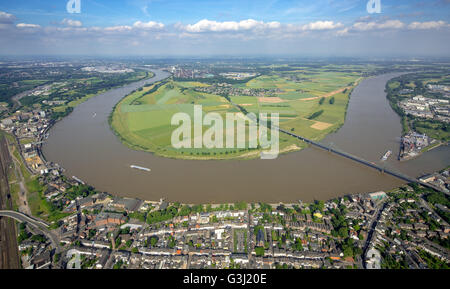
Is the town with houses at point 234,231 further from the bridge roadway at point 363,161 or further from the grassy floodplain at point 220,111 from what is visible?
the grassy floodplain at point 220,111

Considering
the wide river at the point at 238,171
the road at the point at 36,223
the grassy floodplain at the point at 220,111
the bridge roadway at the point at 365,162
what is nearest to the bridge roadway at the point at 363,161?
the bridge roadway at the point at 365,162

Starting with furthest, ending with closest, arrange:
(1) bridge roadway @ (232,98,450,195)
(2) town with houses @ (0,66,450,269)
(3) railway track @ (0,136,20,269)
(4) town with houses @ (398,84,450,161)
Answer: (4) town with houses @ (398,84,450,161) → (1) bridge roadway @ (232,98,450,195) → (3) railway track @ (0,136,20,269) → (2) town with houses @ (0,66,450,269)

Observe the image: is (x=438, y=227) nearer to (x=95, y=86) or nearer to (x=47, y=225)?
(x=47, y=225)

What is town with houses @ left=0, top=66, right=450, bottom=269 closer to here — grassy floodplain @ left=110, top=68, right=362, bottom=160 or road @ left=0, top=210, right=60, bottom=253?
road @ left=0, top=210, right=60, bottom=253

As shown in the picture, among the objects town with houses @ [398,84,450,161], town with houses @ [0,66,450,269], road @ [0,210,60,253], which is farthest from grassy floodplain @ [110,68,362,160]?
road @ [0,210,60,253]

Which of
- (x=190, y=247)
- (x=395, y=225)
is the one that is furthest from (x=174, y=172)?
(x=395, y=225)

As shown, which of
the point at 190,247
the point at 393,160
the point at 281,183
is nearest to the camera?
the point at 190,247
